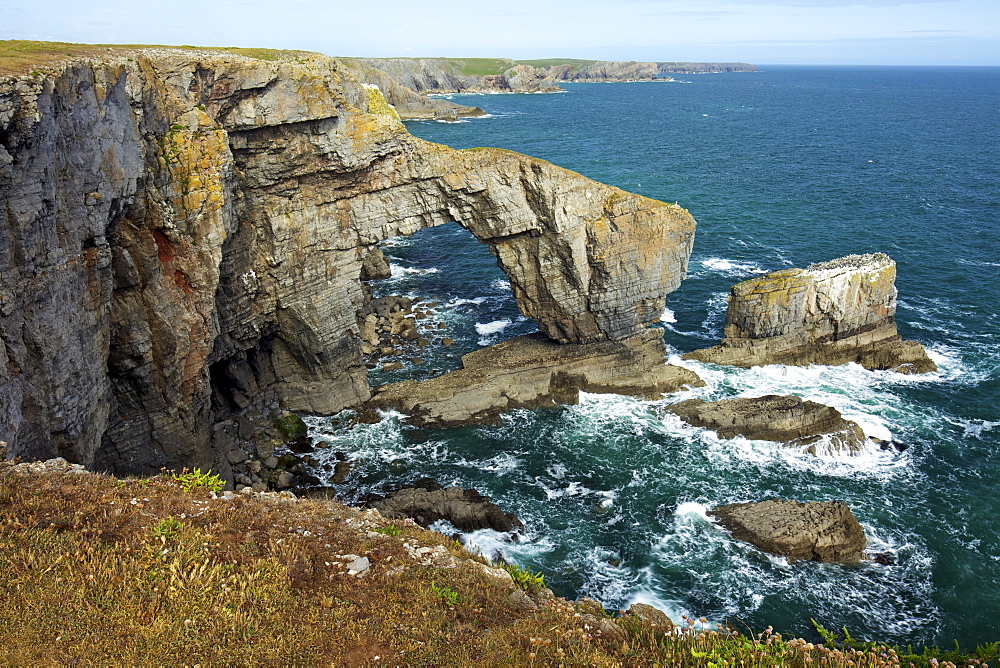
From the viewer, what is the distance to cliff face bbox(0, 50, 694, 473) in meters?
19.3

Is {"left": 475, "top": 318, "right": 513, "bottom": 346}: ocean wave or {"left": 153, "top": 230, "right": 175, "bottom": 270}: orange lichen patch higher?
{"left": 153, "top": 230, "right": 175, "bottom": 270}: orange lichen patch

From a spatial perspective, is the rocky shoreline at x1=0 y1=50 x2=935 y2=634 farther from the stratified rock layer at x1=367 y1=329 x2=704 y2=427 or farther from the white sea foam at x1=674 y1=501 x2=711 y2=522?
the white sea foam at x1=674 y1=501 x2=711 y2=522

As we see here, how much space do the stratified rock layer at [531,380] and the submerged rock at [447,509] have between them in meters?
6.44

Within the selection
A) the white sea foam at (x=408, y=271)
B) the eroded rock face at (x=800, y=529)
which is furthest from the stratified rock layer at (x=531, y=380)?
the white sea foam at (x=408, y=271)

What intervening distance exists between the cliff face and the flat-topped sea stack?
16.2 feet

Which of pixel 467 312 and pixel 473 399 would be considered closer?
pixel 473 399

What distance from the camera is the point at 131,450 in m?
26.4

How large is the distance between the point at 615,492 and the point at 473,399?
9386mm

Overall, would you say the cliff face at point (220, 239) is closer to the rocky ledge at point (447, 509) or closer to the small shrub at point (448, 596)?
the rocky ledge at point (447, 509)

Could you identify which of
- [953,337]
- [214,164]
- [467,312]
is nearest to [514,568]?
[214,164]

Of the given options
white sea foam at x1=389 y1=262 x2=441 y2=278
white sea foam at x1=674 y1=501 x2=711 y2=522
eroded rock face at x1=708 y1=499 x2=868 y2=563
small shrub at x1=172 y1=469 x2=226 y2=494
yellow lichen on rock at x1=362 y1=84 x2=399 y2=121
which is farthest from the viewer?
white sea foam at x1=389 y1=262 x2=441 y2=278

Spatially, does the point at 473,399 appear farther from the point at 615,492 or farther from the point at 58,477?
the point at 58,477

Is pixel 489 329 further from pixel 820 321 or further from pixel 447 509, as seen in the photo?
pixel 820 321

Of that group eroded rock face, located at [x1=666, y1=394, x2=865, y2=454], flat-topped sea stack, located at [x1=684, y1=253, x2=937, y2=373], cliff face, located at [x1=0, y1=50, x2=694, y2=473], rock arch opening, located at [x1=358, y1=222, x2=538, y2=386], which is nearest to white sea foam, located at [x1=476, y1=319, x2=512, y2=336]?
rock arch opening, located at [x1=358, y1=222, x2=538, y2=386]
